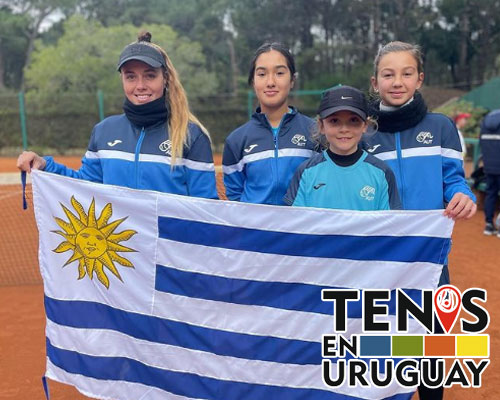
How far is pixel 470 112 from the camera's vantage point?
19.8 m

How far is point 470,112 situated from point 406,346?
758 inches

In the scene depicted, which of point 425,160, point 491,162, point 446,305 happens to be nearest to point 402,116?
point 425,160

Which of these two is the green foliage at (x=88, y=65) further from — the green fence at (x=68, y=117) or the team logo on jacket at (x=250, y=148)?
the team logo on jacket at (x=250, y=148)

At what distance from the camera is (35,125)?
22.3 meters

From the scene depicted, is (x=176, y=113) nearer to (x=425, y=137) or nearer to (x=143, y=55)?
(x=143, y=55)

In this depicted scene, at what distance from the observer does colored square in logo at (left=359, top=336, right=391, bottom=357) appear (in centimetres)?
256

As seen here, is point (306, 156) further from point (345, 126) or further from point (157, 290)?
point (157, 290)

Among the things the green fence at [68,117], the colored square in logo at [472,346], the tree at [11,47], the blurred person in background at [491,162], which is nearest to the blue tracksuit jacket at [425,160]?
the colored square in logo at [472,346]

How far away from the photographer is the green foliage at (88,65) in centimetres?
2500

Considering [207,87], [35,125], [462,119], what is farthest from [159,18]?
[462,119]

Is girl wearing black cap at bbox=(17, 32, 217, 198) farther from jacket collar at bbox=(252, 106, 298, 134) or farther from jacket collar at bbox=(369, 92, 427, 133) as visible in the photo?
jacket collar at bbox=(369, 92, 427, 133)

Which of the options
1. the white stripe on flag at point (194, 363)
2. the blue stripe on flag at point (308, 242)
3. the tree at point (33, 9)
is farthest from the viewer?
the tree at point (33, 9)

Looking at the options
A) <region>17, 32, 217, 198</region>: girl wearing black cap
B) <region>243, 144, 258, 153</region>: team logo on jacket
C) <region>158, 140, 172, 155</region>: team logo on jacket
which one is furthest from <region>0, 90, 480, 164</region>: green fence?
<region>158, 140, 172, 155</region>: team logo on jacket

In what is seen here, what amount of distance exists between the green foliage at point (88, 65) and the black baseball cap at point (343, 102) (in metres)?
21.7
